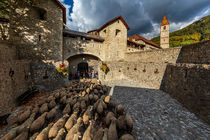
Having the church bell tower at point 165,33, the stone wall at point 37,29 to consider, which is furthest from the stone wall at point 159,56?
the church bell tower at point 165,33

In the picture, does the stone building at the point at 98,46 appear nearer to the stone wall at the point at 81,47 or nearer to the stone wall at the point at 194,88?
the stone wall at the point at 81,47

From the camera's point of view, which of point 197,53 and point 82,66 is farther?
point 82,66

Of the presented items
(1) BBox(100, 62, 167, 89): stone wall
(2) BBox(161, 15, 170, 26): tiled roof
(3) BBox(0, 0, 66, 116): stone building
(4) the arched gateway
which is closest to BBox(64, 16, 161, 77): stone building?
(4) the arched gateway

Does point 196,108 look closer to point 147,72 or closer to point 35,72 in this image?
point 147,72

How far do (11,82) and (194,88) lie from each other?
11.8 metres

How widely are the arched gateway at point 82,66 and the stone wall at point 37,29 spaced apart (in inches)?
149

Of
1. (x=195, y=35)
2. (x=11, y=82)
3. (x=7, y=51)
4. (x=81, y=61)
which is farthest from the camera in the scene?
(x=195, y=35)

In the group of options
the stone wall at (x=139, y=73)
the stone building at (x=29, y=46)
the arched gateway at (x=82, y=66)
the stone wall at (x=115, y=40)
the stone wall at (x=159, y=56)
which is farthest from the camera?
the stone wall at (x=115, y=40)

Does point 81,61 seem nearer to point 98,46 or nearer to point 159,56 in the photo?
point 98,46

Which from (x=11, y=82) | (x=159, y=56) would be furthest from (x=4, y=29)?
(x=159, y=56)

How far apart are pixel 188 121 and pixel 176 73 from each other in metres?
4.06

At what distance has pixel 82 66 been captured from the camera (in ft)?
53.7

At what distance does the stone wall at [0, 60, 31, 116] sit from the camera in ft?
15.1

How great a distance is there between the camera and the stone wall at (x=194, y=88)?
360cm
